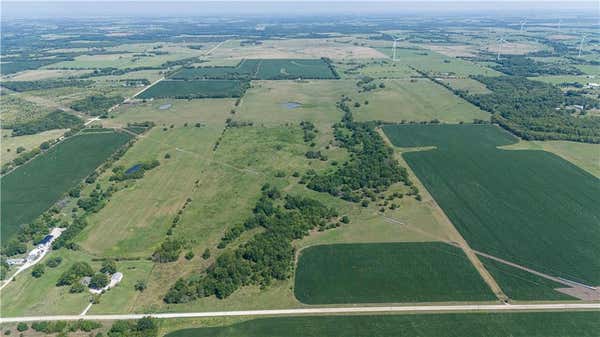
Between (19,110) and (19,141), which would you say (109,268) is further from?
(19,110)

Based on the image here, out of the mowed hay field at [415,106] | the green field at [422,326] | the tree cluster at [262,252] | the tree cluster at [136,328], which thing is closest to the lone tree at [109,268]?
the tree cluster at [262,252]

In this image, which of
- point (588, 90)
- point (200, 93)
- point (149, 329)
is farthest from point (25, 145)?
point (588, 90)

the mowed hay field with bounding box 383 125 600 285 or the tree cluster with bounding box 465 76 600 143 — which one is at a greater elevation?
the tree cluster with bounding box 465 76 600 143

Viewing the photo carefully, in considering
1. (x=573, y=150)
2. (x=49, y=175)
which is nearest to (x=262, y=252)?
(x=49, y=175)

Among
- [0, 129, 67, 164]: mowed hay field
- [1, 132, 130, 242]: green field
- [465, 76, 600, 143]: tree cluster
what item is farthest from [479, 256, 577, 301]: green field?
[0, 129, 67, 164]: mowed hay field

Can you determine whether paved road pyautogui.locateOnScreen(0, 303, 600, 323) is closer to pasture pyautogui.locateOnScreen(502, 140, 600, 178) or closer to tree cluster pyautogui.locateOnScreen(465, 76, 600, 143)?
pasture pyautogui.locateOnScreen(502, 140, 600, 178)

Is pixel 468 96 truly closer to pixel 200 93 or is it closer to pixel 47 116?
pixel 200 93

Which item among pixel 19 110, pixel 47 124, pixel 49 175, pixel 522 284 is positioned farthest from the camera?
pixel 19 110
